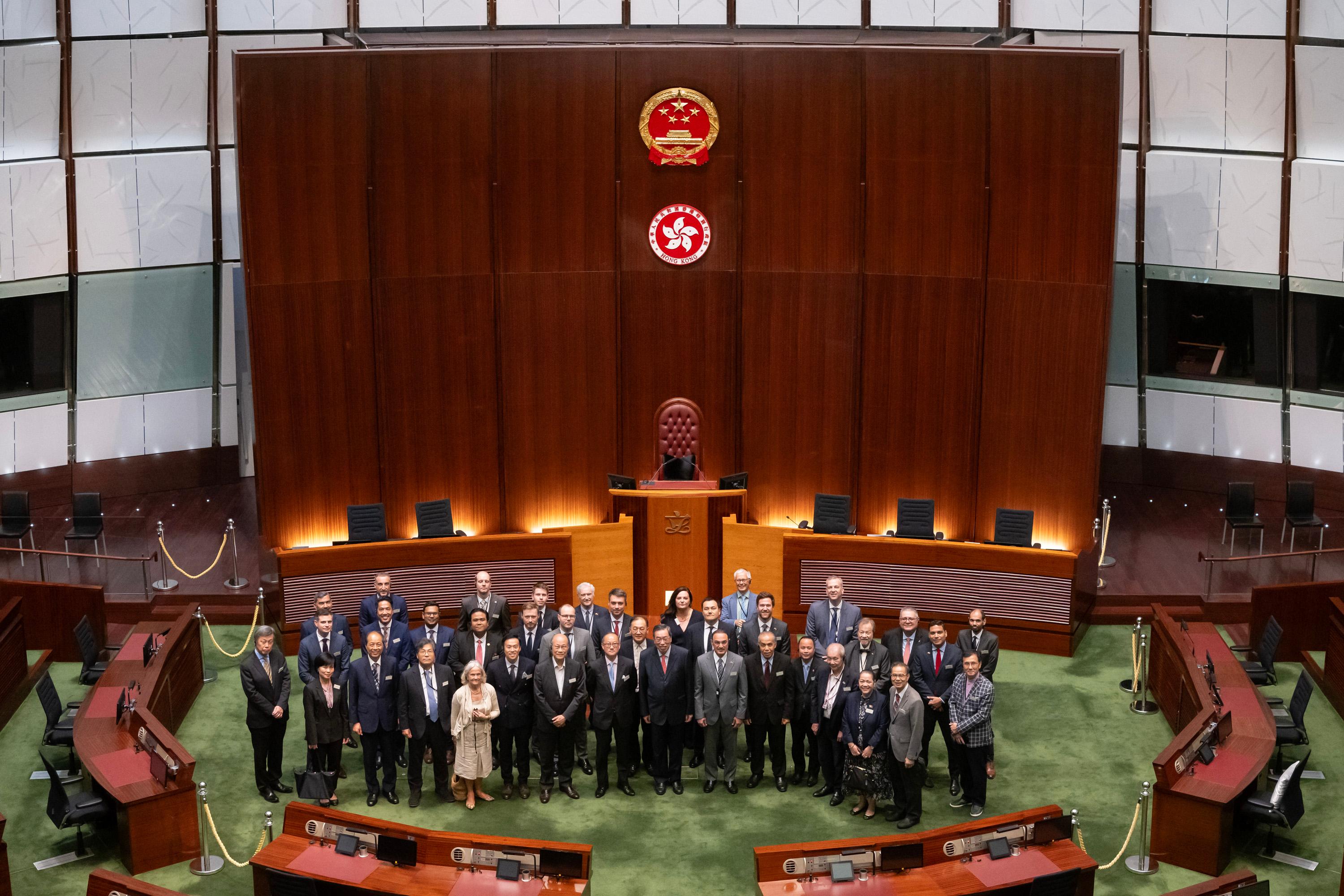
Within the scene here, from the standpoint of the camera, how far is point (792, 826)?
1027 centimetres

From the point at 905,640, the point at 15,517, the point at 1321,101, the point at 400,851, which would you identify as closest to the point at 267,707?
the point at 400,851

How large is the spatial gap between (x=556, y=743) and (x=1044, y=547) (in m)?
5.17

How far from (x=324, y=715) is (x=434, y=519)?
353 centimetres

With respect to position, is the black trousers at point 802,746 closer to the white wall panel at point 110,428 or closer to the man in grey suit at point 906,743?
the man in grey suit at point 906,743

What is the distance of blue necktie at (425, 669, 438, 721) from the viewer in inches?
407

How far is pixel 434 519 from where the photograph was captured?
539 inches

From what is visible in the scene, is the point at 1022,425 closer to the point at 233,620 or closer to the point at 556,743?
the point at 556,743

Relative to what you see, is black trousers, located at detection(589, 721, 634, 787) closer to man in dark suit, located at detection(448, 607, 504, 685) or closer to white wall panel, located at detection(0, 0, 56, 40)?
man in dark suit, located at detection(448, 607, 504, 685)

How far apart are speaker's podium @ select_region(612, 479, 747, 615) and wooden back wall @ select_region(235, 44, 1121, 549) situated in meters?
1.09

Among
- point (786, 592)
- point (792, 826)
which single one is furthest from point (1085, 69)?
point (792, 826)

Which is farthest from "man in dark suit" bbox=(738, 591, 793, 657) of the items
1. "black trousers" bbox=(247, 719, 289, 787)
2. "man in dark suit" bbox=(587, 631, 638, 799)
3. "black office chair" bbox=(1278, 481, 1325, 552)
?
"black office chair" bbox=(1278, 481, 1325, 552)

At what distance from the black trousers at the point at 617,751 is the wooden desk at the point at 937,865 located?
7.63ft

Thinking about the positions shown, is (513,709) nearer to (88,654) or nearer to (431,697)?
(431,697)

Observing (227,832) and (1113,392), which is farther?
(1113,392)
